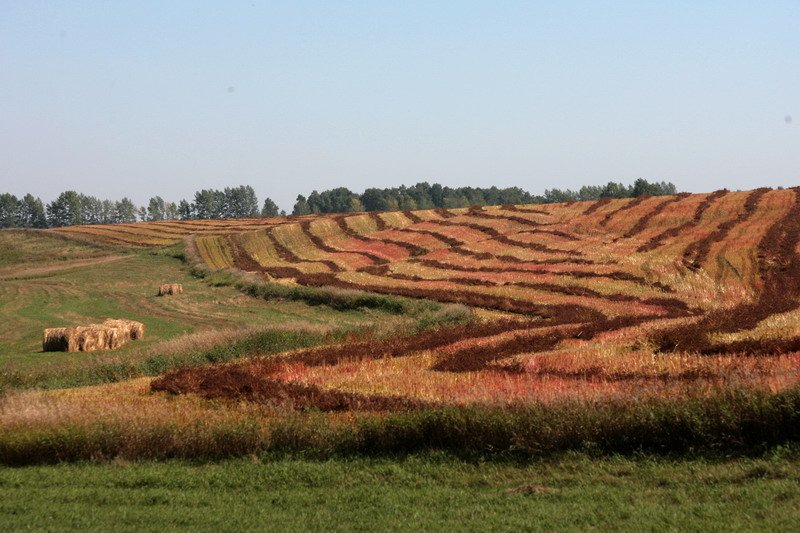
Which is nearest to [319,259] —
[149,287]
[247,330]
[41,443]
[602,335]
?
[149,287]

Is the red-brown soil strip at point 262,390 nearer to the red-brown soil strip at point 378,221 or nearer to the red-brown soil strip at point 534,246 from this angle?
the red-brown soil strip at point 534,246

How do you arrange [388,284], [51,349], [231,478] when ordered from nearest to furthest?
[231,478] < [51,349] < [388,284]

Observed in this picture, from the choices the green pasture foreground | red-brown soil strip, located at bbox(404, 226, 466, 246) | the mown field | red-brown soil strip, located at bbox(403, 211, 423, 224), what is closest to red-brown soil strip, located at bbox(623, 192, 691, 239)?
the mown field

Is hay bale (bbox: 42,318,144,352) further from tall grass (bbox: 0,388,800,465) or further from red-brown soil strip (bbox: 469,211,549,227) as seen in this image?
red-brown soil strip (bbox: 469,211,549,227)

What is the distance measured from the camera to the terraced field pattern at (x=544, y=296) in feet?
66.6

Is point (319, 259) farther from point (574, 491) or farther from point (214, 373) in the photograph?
point (574, 491)

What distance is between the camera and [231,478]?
1405 centimetres

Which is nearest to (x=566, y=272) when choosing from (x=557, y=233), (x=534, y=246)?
(x=534, y=246)

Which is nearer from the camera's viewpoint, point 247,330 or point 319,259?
point 247,330

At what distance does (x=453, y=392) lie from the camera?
19.5 m

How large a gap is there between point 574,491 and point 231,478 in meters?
5.88

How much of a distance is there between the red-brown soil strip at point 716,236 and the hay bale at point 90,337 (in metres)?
33.2

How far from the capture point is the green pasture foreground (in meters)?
11.2

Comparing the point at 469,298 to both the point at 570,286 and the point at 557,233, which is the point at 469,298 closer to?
the point at 570,286
